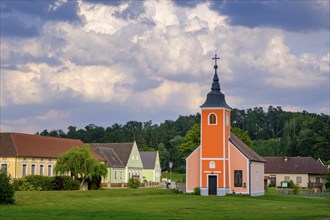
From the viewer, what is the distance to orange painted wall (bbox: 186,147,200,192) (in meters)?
56.9

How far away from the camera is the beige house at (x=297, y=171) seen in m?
85.4

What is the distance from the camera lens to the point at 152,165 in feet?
334

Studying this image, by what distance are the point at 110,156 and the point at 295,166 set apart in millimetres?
28965

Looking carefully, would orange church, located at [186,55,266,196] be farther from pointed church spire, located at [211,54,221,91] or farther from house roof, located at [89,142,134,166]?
house roof, located at [89,142,134,166]

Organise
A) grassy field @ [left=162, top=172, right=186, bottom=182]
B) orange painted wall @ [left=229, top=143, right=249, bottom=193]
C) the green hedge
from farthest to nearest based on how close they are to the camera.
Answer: grassy field @ [left=162, top=172, right=186, bottom=182] < orange painted wall @ [left=229, top=143, right=249, bottom=193] < the green hedge

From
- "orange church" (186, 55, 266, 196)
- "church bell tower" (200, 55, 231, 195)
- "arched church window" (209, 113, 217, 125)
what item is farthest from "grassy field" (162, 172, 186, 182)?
"arched church window" (209, 113, 217, 125)

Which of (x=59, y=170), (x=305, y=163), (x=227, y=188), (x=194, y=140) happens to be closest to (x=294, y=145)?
(x=305, y=163)

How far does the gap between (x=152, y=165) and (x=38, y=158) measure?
4304 cm

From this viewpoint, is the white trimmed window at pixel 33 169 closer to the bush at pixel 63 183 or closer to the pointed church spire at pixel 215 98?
the bush at pixel 63 183

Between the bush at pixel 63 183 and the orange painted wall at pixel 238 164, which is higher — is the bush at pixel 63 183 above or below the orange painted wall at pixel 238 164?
below

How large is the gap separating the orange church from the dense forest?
66.5 feet

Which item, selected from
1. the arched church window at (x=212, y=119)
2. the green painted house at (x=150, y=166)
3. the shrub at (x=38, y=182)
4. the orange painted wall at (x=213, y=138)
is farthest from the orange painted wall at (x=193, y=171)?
the green painted house at (x=150, y=166)

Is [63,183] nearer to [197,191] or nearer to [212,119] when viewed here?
[197,191]

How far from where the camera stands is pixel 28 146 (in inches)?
2368
